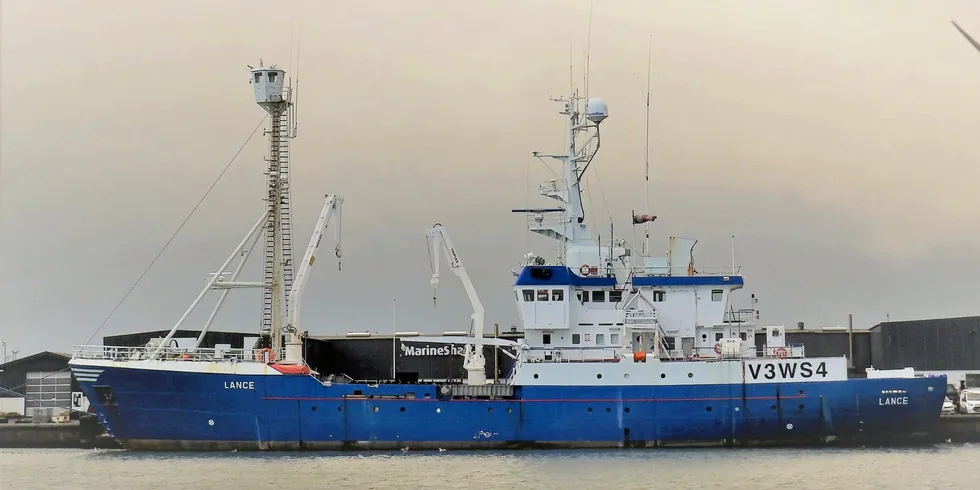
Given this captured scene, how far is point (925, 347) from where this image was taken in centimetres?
5019

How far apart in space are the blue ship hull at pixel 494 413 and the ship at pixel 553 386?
1.7 inches

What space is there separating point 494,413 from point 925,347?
19467 mm

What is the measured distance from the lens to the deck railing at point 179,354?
133ft

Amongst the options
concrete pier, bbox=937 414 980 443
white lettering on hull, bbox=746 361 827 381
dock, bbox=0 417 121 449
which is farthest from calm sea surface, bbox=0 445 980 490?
dock, bbox=0 417 121 449

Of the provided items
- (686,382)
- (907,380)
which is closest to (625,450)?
(686,382)

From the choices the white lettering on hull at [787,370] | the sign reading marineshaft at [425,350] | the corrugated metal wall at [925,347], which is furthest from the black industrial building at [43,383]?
the corrugated metal wall at [925,347]

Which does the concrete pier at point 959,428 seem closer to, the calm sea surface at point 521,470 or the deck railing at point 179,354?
the calm sea surface at point 521,470

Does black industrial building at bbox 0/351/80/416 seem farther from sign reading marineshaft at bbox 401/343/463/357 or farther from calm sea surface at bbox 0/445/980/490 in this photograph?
sign reading marineshaft at bbox 401/343/463/357

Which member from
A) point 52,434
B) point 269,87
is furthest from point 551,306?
point 52,434

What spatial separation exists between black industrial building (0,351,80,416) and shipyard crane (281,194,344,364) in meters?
12.4

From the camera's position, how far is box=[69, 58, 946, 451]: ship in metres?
39.5

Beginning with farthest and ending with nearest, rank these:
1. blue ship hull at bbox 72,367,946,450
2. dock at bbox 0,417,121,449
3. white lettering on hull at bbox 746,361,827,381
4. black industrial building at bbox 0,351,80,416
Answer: black industrial building at bbox 0,351,80,416
dock at bbox 0,417,121,449
white lettering on hull at bbox 746,361,827,381
blue ship hull at bbox 72,367,946,450

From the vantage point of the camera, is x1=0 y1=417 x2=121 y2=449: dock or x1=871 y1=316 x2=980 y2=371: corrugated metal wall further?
Result: x1=871 y1=316 x2=980 y2=371: corrugated metal wall

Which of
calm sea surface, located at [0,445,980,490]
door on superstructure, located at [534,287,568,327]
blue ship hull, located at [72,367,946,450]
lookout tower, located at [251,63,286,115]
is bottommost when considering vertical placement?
calm sea surface, located at [0,445,980,490]
